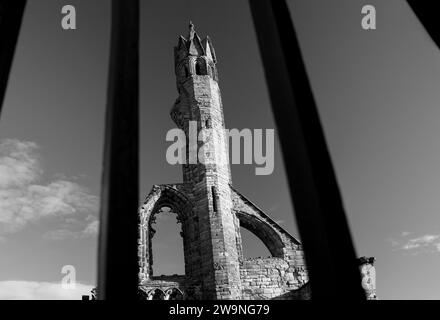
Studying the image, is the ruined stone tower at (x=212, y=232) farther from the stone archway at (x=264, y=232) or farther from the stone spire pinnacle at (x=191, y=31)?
the stone spire pinnacle at (x=191, y=31)

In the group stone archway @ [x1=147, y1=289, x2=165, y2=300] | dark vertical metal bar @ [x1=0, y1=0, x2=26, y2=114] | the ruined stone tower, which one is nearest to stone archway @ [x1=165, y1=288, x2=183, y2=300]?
the ruined stone tower

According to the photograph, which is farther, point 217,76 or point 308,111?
point 217,76

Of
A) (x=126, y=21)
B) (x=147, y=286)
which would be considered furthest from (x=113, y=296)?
(x=147, y=286)

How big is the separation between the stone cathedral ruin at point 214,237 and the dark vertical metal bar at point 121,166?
37.2 feet

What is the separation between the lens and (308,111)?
3.73 feet

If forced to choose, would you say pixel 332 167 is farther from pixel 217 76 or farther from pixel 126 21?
pixel 217 76

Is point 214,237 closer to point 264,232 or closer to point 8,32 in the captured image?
point 264,232

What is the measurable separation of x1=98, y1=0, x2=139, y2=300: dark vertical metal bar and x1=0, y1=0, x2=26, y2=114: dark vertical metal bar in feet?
1.32

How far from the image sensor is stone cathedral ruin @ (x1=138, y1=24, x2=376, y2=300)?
12.0 meters

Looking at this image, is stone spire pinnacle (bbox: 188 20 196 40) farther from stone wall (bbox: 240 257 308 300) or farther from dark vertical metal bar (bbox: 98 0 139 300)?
dark vertical metal bar (bbox: 98 0 139 300)

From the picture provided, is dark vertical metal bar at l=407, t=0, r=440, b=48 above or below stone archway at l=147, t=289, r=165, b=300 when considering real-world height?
below

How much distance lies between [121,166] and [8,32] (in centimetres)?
83

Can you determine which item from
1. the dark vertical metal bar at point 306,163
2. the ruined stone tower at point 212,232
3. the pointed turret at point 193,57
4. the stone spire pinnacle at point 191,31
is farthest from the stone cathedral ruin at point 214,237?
the dark vertical metal bar at point 306,163
